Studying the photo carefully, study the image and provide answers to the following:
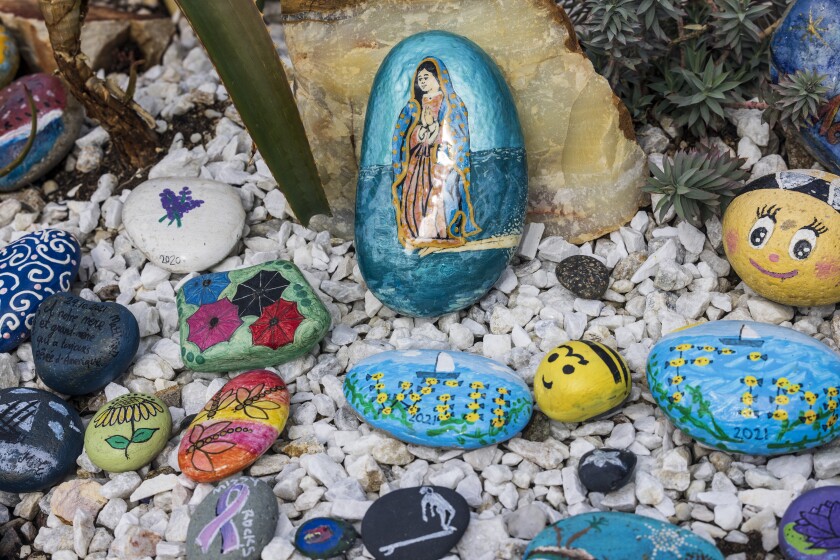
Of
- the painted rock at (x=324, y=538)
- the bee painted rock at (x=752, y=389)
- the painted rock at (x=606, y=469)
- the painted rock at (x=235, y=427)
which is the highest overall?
the bee painted rock at (x=752, y=389)

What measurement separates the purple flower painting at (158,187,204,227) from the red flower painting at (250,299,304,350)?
16.8 inches

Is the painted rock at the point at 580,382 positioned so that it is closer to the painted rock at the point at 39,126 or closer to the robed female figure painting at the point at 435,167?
the robed female figure painting at the point at 435,167

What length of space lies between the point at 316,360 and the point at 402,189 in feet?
1.39

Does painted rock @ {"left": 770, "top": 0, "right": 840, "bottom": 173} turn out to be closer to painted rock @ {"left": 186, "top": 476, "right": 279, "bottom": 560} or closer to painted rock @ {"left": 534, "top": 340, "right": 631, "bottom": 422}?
painted rock @ {"left": 534, "top": 340, "right": 631, "bottom": 422}

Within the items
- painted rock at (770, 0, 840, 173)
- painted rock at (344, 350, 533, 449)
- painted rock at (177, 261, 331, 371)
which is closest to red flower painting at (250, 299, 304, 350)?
painted rock at (177, 261, 331, 371)

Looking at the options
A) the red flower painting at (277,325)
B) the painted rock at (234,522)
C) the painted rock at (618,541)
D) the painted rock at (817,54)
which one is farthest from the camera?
the painted rock at (817,54)

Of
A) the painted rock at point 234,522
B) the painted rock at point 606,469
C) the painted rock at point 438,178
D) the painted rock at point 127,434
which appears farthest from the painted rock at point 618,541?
the painted rock at point 127,434

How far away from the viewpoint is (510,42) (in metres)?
2.06

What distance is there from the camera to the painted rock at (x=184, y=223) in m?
2.16

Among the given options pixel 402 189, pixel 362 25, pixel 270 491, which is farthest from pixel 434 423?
pixel 362 25

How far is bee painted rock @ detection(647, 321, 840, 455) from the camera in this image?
1.57 meters

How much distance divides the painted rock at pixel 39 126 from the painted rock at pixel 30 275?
0.41 meters

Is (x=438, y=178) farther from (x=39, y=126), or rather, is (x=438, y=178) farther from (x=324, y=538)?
(x=39, y=126)

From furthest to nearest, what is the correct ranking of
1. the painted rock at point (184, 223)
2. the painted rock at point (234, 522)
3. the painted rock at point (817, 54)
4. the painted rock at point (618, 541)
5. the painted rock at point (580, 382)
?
the painted rock at point (184, 223), the painted rock at point (817, 54), the painted rock at point (580, 382), the painted rock at point (234, 522), the painted rock at point (618, 541)
